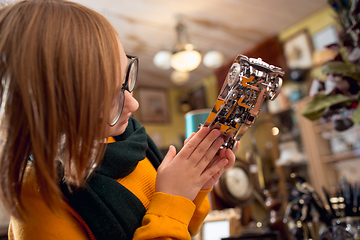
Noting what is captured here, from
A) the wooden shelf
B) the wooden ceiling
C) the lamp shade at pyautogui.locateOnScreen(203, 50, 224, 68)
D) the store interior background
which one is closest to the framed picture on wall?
the store interior background

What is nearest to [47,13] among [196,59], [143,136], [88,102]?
[88,102]

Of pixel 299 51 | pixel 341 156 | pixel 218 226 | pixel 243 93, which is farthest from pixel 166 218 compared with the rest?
pixel 299 51

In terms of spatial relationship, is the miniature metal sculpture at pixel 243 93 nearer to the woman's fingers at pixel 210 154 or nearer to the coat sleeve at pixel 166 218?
the woman's fingers at pixel 210 154

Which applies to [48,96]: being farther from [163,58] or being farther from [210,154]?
[163,58]

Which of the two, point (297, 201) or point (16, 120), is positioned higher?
point (16, 120)

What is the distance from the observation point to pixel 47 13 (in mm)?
426

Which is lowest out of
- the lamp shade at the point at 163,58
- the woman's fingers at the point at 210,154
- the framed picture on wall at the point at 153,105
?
the woman's fingers at the point at 210,154

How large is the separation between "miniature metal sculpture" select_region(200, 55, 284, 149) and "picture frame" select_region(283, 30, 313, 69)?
3.03 metres

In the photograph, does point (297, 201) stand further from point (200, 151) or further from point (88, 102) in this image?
point (88, 102)

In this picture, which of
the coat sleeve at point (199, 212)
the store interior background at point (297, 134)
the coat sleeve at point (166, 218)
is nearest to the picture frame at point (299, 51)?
the store interior background at point (297, 134)

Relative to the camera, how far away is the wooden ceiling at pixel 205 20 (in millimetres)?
2754

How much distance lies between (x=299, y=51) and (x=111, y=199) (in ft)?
10.8

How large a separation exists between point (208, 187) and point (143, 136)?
0.57 feet

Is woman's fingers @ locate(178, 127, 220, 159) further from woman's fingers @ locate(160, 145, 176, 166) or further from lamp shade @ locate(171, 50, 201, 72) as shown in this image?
lamp shade @ locate(171, 50, 201, 72)
